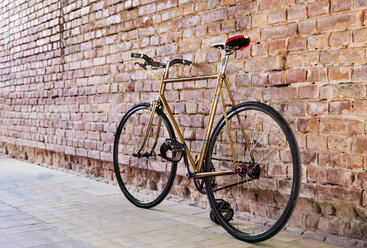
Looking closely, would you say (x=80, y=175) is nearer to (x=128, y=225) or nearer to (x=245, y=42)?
(x=128, y=225)

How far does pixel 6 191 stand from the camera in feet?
12.4

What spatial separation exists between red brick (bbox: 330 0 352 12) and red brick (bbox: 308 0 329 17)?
0.12 feet

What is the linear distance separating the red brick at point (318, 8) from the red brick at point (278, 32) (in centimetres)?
14

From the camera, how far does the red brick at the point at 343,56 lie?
7.41ft

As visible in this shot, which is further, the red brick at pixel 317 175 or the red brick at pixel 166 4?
the red brick at pixel 166 4

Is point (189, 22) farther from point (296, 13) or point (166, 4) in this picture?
point (296, 13)

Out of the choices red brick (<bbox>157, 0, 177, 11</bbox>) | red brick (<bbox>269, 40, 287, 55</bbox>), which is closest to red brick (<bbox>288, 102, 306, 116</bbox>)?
red brick (<bbox>269, 40, 287, 55</bbox>)

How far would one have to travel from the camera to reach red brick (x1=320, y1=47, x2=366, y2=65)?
7.41 ft

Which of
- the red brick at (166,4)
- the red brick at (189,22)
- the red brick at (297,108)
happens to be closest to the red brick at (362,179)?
the red brick at (297,108)

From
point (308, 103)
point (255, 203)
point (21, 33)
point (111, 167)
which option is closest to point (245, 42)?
point (308, 103)

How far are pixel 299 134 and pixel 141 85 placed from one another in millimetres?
1744

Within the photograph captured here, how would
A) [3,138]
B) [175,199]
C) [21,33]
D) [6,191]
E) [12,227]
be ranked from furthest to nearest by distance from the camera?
1. [3,138]
2. [21,33]
3. [6,191]
4. [175,199]
5. [12,227]

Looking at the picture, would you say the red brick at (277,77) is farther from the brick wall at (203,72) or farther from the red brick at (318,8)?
the red brick at (318,8)

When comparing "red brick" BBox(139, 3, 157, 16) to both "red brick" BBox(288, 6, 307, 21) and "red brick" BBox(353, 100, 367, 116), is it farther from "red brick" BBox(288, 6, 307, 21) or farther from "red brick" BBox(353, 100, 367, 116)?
"red brick" BBox(353, 100, 367, 116)
